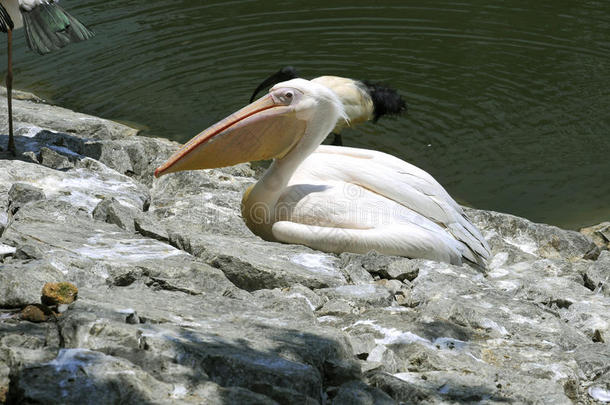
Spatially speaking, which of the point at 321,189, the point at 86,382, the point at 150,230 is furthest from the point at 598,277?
the point at 86,382

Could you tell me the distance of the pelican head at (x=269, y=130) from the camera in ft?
17.8

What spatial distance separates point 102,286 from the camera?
3.75m

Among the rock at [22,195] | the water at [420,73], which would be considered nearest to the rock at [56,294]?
the rock at [22,195]

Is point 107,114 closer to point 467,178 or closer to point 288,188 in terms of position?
point 467,178

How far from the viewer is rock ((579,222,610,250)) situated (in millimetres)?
7125

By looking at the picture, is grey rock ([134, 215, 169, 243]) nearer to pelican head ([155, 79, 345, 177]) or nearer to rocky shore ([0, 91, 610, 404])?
rocky shore ([0, 91, 610, 404])

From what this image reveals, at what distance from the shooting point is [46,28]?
6.84 metres

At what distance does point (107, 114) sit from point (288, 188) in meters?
5.43

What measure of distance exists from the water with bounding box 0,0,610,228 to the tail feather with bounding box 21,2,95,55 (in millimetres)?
2749

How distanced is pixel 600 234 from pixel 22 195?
486 cm

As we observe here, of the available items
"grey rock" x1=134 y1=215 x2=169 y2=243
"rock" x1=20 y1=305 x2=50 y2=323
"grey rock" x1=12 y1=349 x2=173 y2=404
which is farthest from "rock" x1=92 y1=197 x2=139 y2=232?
"grey rock" x1=12 y1=349 x2=173 y2=404

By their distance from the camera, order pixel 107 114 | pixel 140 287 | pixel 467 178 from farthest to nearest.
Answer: pixel 107 114 < pixel 467 178 < pixel 140 287

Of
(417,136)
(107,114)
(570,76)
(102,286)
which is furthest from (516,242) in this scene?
(107,114)

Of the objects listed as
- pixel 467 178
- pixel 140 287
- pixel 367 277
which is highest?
pixel 140 287
